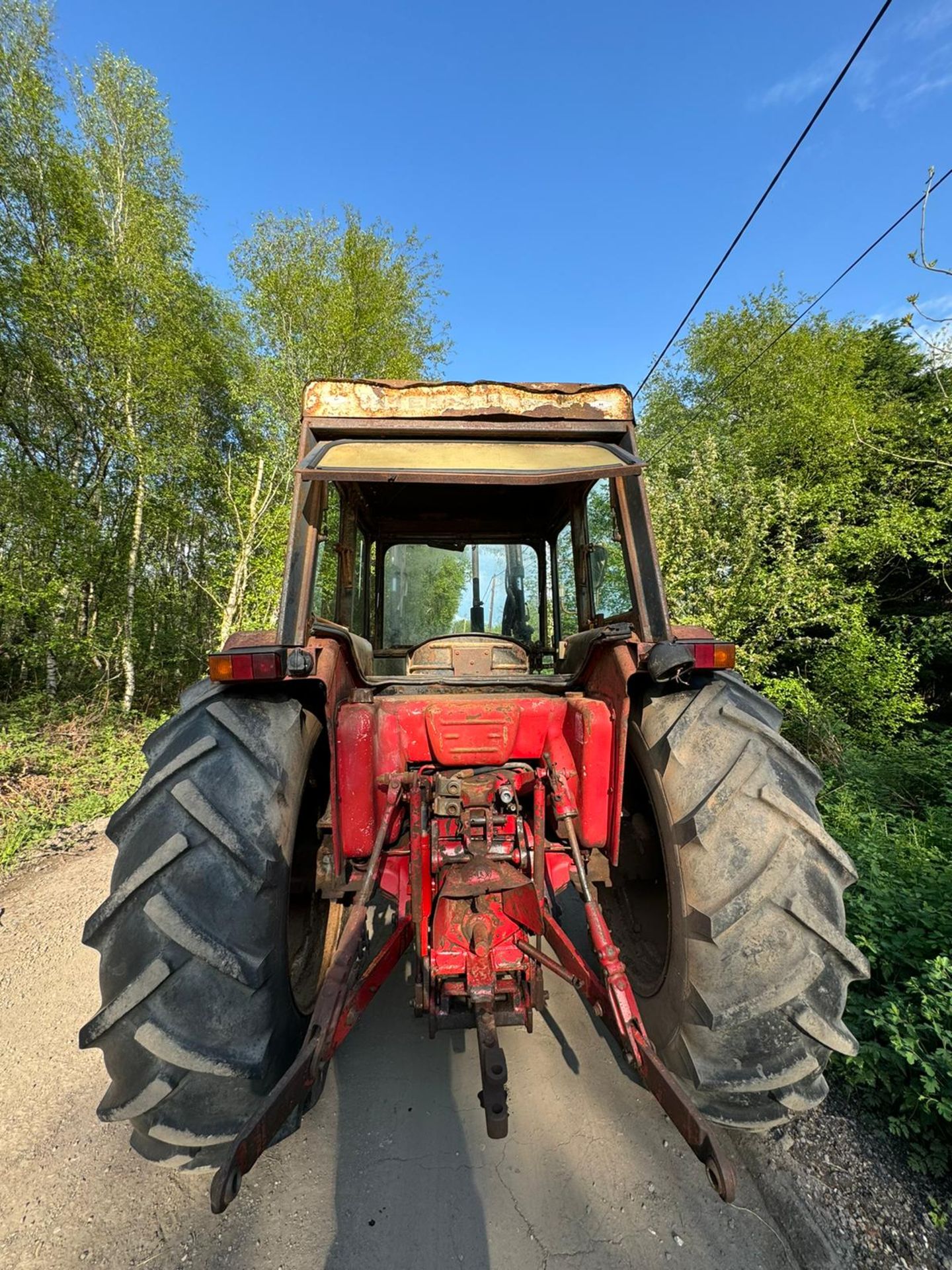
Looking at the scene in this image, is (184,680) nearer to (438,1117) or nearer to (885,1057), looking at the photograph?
(438,1117)

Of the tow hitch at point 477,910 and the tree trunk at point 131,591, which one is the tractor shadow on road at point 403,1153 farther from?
the tree trunk at point 131,591

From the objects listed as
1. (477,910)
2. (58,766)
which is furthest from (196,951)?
(58,766)

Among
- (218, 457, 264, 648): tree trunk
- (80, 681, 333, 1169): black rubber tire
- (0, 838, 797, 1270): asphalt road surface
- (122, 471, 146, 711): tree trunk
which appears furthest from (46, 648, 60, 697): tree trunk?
(80, 681, 333, 1169): black rubber tire

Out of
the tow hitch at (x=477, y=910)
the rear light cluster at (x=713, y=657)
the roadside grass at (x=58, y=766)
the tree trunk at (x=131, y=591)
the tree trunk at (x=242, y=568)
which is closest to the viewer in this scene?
the tow hitch at (x=477, y=910)

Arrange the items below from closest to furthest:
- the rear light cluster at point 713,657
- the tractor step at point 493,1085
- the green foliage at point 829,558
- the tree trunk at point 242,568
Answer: the tractor step at point 493,1085 < the rear light cluster at point 713,657 < the green foliage at point 829,558 < the tree trunk at point 242,568

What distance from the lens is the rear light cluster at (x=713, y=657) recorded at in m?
1.71

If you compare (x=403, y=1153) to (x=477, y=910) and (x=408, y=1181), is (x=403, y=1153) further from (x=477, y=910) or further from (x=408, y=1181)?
(x=477, y=910)

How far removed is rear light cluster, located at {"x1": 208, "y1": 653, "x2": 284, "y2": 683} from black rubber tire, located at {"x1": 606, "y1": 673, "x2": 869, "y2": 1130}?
119 cm

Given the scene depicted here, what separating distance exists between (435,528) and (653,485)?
756cm

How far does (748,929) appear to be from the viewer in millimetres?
1502

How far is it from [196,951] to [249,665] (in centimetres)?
73

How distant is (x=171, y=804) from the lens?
1514 millimetres

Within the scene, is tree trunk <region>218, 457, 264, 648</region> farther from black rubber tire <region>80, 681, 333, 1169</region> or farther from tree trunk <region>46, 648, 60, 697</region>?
black rubber tire <region>80, 681, 333, 1169</region>

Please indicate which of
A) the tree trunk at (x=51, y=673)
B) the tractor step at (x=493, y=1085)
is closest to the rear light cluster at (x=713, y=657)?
the tractor step at (x=493, y=1085)
